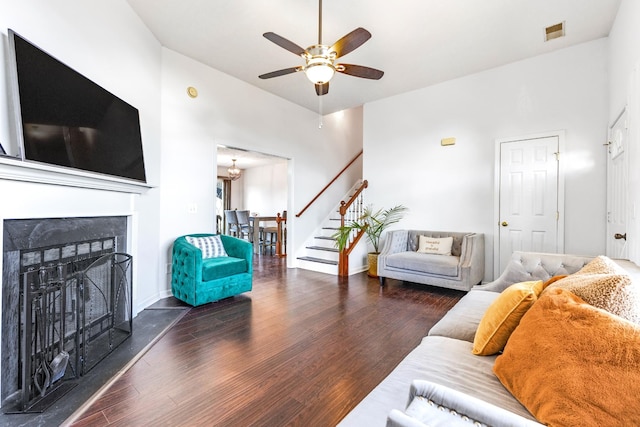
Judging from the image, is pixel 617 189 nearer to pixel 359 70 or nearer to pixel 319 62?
pixel 359 70

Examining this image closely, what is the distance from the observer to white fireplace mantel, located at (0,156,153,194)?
1534 millimetres

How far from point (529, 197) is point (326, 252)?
3.36m

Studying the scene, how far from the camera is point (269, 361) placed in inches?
84.7

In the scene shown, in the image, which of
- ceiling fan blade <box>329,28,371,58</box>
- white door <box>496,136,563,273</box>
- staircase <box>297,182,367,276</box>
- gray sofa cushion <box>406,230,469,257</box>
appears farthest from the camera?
staircase <box>297,182,367,276</box>

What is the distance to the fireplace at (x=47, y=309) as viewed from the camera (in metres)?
1.63

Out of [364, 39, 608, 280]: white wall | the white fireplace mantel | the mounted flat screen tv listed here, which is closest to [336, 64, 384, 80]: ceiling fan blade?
the mounted flat screen tv

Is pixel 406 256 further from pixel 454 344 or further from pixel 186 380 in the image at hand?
pixel 186 380

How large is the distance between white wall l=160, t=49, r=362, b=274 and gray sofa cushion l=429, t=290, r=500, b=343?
3.37m

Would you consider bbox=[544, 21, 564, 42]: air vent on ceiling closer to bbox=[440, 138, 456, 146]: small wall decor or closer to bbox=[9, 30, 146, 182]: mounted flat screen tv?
bbox=[440, 138, 456, 146]: small wall decor

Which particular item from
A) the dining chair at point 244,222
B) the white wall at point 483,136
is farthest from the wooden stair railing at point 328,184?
the dining chair at point 244,222

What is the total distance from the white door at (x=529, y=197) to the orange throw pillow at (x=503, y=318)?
3.14 m

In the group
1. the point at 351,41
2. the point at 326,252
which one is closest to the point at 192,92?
the point at 351,41

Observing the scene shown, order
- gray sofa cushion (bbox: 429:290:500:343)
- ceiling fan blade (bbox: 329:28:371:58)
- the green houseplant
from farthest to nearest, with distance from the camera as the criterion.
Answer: the green houseplant → ceiling fan blade (bbox: 329:28:371:58) → gray sofa cushion (bbox: 429:290:500:343)

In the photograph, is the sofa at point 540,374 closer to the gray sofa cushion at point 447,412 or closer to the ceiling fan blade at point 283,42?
the gray sofa cushion at point 447,412
